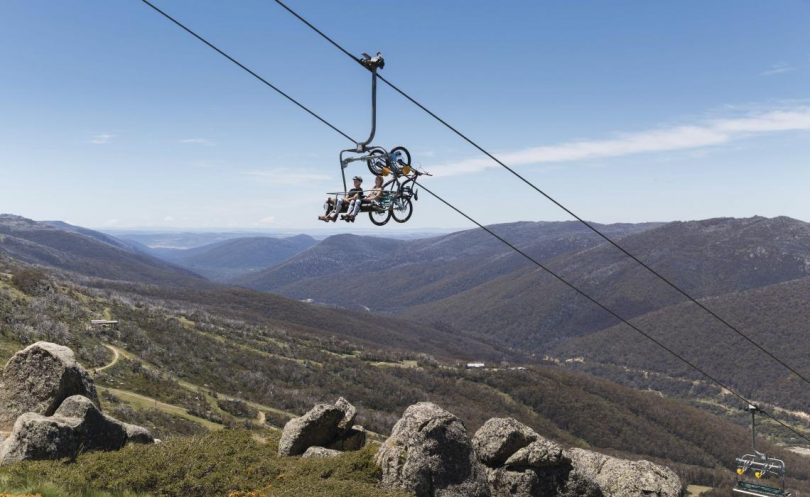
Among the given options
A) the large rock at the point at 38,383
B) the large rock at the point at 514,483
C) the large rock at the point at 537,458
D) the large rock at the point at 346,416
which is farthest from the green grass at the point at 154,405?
the large rock at the point at 537,458

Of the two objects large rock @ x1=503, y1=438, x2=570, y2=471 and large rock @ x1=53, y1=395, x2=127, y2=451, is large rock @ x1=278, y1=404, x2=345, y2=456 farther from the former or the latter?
large rock @ x1=503, y1=438, x2=570, y2=471

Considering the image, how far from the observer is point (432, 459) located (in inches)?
832

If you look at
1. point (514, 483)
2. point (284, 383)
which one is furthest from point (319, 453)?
point (284, 383)

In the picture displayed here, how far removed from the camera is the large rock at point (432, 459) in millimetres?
20719

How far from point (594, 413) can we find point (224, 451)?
108m

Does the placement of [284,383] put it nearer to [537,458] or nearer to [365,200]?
[537,458]

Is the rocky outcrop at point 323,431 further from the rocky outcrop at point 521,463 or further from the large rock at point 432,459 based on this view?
the rocky outcrop at point 521,463

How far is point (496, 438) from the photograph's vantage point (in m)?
23.5

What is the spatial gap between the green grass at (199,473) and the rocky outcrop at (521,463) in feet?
16.7

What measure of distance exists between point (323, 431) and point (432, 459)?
245 inches

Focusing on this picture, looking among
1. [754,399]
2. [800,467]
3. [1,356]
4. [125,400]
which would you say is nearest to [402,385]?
[125,400]

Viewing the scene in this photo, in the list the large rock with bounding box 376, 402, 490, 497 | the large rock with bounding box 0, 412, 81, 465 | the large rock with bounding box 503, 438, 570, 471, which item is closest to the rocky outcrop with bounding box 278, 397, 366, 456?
the large rock with bounding box 376, 402, 490, 497

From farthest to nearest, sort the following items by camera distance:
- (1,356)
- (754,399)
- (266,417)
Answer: (754,399) → (266,417) → (1,356)

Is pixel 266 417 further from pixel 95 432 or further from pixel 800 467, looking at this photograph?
pixel 800 467
